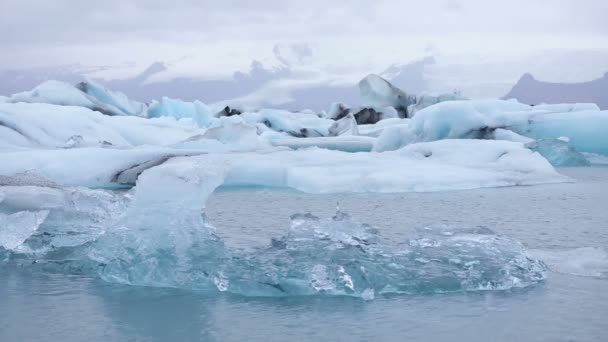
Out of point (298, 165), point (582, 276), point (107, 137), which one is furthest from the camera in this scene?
point (107, 137)

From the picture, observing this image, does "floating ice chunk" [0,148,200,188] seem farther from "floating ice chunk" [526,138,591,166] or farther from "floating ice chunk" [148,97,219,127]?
"floating ice chunk" [148,97,219,127]

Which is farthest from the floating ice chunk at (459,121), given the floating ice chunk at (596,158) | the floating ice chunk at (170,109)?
the floating ice chunk at (170,109)

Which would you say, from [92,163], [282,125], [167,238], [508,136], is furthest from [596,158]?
[167,238]

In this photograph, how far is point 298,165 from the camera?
7.94 meters

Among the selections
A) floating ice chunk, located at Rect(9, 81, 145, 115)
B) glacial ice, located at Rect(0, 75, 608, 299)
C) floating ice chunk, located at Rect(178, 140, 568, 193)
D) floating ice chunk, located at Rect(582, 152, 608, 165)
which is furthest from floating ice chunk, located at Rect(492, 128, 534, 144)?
floating ice chunk, located at Rect(9, 81, 145, 115)

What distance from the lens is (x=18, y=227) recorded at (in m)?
4.08

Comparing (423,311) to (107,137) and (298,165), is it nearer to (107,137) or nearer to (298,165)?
(298,165)

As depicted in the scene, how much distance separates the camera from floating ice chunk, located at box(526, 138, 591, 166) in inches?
455

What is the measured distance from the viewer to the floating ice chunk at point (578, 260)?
3424 millimetres

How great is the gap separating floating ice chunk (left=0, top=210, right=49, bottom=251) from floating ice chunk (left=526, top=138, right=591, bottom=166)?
9.19 m

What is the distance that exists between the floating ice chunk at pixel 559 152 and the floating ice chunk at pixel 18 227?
362 inches

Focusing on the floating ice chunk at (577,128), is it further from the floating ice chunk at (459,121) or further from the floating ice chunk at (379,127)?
the floating ice chunk at (379,127)

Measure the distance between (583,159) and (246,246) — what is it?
9.00 m

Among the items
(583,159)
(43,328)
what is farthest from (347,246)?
(583,159)
